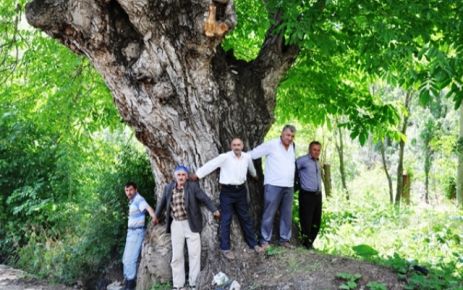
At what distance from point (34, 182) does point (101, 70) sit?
7.28 meters

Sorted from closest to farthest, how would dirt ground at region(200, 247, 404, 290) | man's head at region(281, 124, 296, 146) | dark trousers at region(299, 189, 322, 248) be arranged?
dirt ground at region(200, 247, 404, 290)
man's head at region(281, 124, 296, 146)
dark trousers at region(299, 189, 322, 248)

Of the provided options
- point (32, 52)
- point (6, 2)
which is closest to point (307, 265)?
point (32, 52)

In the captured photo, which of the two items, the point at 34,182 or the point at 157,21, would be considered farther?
the point at 34,182

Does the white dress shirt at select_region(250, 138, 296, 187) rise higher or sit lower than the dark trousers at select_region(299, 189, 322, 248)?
higher

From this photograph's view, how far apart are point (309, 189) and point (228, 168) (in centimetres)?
163

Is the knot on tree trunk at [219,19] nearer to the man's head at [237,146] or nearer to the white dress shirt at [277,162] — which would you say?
the man's head at [237,146]

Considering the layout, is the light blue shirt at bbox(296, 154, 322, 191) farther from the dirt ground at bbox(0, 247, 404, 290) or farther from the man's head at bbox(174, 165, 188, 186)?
the man's head at bbox(174, 165, 188, 186)

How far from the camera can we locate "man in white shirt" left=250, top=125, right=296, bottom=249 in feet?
24.1

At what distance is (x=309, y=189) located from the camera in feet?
26.2

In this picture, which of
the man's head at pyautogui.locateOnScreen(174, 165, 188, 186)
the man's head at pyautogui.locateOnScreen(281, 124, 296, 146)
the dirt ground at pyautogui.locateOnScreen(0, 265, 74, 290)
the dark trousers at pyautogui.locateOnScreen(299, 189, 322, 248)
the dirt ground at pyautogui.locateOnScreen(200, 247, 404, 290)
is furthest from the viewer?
the dirt ground at pyautogui.locateOnScreen(0, 265, 74, 290)

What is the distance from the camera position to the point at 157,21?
267 inches

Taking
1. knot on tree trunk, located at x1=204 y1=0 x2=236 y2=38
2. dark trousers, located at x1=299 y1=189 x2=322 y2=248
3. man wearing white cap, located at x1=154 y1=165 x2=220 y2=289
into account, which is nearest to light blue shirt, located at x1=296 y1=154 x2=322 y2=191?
dark trousers, located at x1=299 y1=189 x2=322 y2=248

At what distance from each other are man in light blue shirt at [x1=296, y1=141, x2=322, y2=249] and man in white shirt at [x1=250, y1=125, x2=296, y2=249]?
0.54 m

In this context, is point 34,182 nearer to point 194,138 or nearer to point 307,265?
point 194,138
